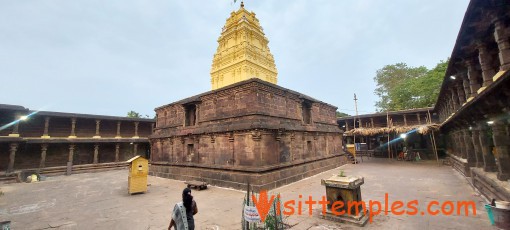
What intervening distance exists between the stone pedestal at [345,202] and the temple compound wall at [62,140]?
75.8 ft

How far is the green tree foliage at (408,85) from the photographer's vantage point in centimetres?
2616

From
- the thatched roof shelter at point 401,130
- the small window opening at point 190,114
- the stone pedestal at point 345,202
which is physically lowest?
the stone pedestal at point 345,202

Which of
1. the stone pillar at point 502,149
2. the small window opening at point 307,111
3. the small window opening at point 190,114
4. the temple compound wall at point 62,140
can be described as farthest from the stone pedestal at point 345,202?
the temple compound wall at point 62,140

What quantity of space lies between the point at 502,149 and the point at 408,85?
27784 millimetres

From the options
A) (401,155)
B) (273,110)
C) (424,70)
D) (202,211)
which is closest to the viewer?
(202,211)

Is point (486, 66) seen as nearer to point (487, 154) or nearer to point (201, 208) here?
point (487, 154)

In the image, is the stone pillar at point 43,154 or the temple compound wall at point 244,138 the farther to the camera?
the stone pillar at point 43,154

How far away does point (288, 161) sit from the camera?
491 inches

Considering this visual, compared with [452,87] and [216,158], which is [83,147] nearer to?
[216,158]

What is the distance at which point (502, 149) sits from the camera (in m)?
6.68

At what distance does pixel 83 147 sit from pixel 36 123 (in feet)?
14.9

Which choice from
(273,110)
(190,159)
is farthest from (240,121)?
(190,159)

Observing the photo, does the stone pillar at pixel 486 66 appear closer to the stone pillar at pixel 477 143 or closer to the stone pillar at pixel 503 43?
the stone pillar at pixel 503 43

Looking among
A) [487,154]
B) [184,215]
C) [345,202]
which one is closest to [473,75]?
[487,154]
